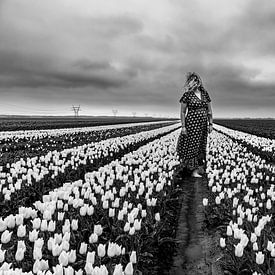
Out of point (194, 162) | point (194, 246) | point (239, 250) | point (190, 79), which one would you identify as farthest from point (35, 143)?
point (239, 250)

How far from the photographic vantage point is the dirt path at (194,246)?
4180mm

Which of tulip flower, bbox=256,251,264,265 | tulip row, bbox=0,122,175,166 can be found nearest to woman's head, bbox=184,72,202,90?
tulip row, bbox=0,122,175,166

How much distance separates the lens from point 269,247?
351 cm

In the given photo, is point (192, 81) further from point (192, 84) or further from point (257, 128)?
point (257, 128)

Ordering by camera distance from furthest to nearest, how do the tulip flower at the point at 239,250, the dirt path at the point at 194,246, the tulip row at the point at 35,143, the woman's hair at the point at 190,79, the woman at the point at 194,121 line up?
the tulip row at the point at 35,143
the woman at the point at 194,121
the woman's hair at the point at 190,79
the dirt path at the point at 194,246
the tulip flower at the point at 239,250

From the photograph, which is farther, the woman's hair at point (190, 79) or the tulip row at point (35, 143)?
the tulip row at point (35, 143)

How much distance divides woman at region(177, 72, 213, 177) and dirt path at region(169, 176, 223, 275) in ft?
7.64

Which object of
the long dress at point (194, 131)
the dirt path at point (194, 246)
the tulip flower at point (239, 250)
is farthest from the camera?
the long dress at point (194, 131)

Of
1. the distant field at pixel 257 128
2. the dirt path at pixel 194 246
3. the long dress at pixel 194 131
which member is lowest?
the dirt path at pixel 194 246

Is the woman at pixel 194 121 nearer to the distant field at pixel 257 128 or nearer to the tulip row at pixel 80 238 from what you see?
the tulip row at pixel 80 238

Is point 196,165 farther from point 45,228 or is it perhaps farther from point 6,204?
point 45,228

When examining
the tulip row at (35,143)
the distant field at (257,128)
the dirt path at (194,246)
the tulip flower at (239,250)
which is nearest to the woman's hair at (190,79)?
the dirt path at (194,246)

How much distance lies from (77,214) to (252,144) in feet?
40.2

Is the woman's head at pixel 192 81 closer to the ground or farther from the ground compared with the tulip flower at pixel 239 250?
farther from the ground
